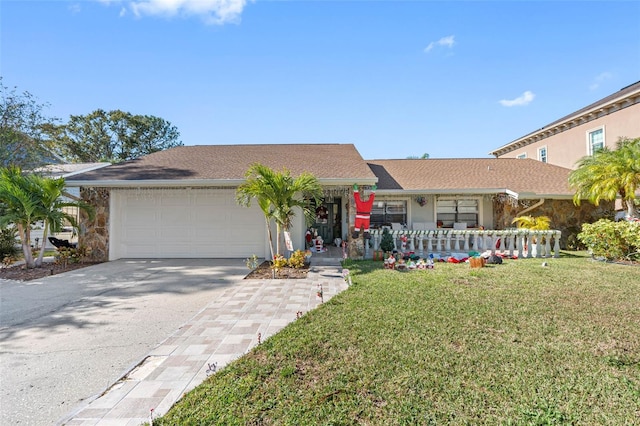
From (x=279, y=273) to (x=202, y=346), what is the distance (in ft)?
13.2

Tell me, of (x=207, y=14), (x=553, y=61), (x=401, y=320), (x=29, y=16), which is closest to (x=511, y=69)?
(x=553, y=61)

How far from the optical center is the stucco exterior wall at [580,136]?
497 inches

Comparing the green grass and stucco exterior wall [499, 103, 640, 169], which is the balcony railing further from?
stucco exterior wall [499, 103, 640, 169]

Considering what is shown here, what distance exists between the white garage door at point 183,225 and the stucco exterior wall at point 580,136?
51.5 ft

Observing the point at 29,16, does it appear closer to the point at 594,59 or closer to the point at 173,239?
the point at 173,239

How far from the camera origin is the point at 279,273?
301 inches

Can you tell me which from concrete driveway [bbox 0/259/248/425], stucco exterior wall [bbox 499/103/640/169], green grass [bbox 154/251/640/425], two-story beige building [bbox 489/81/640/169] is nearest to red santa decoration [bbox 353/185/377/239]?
concrete driveway [bbox 0/259/248/425]

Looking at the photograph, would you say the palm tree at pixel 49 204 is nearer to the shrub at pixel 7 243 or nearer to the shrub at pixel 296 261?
the shrub at pixel 7 243

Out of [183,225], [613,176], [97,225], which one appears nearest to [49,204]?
[97,225]

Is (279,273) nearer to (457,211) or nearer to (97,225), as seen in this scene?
(97,225)

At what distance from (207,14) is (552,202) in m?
14.3

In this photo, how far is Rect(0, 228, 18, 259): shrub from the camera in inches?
386

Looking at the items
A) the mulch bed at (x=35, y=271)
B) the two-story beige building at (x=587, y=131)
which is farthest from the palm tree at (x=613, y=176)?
the mulch bed at (x=35, y=271)

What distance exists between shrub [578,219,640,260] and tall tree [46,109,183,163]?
37923 millimetres
